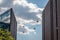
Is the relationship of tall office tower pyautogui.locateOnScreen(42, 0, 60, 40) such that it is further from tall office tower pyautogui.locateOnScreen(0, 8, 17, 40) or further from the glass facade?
the glass facade

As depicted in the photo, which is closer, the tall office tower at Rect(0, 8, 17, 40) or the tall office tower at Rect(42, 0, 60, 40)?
the tall office tower at Rect(42, 0, 60, 40)

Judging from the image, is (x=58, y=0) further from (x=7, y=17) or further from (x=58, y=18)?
(x=7, y=17)

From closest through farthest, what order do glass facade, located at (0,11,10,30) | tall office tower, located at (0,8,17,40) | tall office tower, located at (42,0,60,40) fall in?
tall office tower, located at (42,0,60,40) < tall office tower, located at (0,8,17,40) < glass facade, located at (0,11,10,30)

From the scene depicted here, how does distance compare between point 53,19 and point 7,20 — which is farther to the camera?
point 7,20

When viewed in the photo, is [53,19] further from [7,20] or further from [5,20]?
[5,20]

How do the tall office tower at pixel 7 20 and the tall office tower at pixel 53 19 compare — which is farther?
the tall office tower at pixel 7 20

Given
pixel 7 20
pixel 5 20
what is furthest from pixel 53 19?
pixel 5 20

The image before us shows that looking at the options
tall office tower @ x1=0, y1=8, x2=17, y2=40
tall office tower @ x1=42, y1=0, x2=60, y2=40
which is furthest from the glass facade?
tall office tower @ x1=42, y1=0, x2=60, y2=40

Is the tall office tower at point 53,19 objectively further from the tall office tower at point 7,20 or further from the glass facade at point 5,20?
the glass facade at point 5,20

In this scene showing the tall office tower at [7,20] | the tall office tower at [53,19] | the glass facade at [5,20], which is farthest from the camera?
the glass facade at [5,20]

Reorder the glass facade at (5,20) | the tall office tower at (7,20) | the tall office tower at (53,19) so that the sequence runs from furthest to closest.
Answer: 1. the glass facade at (5,20)
2. the tall office tower at (7,20)
3. the tall office tower at (53,19)

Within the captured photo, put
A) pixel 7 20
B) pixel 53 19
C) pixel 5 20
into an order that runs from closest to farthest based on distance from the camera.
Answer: pixel 53 19 → pixel 7 20 → pixel 5 20

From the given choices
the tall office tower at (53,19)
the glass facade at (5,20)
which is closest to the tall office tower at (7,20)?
the glass facade at (5,20)

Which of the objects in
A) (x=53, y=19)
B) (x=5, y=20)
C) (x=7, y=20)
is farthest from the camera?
(x=5, y=20)
